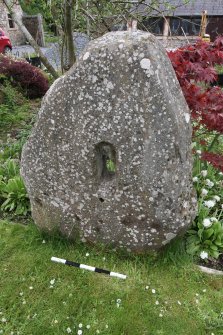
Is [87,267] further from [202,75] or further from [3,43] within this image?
[3,43]

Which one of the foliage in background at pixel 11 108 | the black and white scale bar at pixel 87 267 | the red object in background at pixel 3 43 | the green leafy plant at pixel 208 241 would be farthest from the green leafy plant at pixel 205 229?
the red object in background at pixel 3 43

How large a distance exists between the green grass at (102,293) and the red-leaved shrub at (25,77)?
5535 millimetres

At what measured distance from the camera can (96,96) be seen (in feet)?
8.16

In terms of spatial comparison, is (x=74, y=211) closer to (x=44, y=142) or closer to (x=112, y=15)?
(x=44, y=142)

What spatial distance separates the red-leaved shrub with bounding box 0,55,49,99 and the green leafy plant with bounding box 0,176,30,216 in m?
4.70

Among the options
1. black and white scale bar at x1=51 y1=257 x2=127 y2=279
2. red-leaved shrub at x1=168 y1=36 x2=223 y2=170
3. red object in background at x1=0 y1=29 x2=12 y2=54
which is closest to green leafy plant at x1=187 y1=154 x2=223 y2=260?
red-leaved shrub at x1=168 y1=36 x2=223 y2=170

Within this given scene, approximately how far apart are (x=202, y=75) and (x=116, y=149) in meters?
1.67

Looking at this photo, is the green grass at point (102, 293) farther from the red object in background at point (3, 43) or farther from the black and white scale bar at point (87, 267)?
the red object in background at point (3, 43)

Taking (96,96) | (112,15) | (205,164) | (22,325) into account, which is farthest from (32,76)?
(22,325)

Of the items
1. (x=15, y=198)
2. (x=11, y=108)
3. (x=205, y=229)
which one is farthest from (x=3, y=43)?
(x=205, y=229)

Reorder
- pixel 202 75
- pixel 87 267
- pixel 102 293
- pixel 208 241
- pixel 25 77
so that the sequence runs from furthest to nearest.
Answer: pixel 25 77, pixel 202 75, pixel 208 241, pixel 87 267, pixel 102 293

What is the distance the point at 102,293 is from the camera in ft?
9.12

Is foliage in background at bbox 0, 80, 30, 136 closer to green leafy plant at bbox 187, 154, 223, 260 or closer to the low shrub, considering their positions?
the low shrub

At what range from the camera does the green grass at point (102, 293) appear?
2.57m
